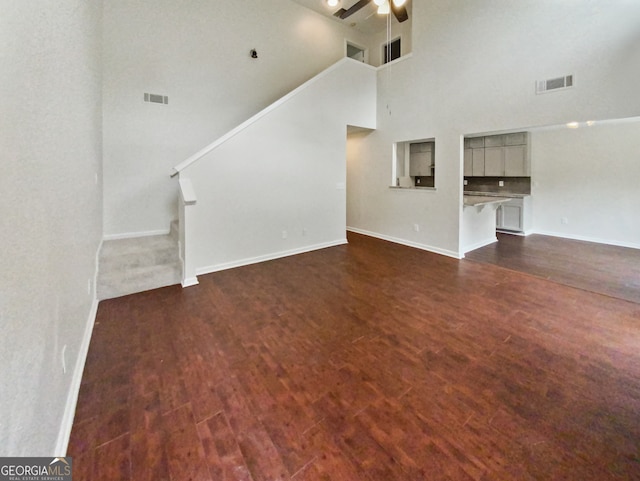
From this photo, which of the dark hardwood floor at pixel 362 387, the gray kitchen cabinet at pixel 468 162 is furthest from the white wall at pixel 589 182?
the dark hardwood floor at pixel 362 387

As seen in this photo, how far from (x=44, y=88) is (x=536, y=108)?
5.37m

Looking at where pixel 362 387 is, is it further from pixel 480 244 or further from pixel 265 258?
pixel 480 244

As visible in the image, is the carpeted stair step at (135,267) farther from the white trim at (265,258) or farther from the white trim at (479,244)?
the white trim at (479,244)

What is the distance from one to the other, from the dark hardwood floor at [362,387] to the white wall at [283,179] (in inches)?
48.3

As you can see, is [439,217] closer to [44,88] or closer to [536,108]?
[536,108]

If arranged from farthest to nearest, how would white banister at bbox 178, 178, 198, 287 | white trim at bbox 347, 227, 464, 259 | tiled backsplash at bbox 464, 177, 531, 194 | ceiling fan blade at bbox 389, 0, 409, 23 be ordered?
tiled backsplash at bbox 464, 177, 531, 194, white trim at bbox 347, 227, 464, 259, ceiling fan blade at bbox 389, 0, 409, 23, white banister at bbox 178, 178, 198, 287

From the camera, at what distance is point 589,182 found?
6219 millimetres

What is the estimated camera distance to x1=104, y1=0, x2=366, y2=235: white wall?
4.59 meters

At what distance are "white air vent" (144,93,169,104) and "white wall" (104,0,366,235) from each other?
0.21 feet

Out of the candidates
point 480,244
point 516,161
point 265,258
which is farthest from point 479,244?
point 265,258

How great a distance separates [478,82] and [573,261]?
3.42 metres

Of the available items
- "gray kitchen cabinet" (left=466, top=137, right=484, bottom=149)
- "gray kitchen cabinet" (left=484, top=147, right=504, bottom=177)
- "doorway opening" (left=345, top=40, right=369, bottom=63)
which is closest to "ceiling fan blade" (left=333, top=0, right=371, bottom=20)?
"doorway opening" (left=345, top=40, right=369, bottom=63)

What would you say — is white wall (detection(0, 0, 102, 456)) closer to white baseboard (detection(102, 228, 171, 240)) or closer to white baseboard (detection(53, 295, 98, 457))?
white baseboard (detection(53, 295, 98, 457))

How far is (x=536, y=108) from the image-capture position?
4.14 m
